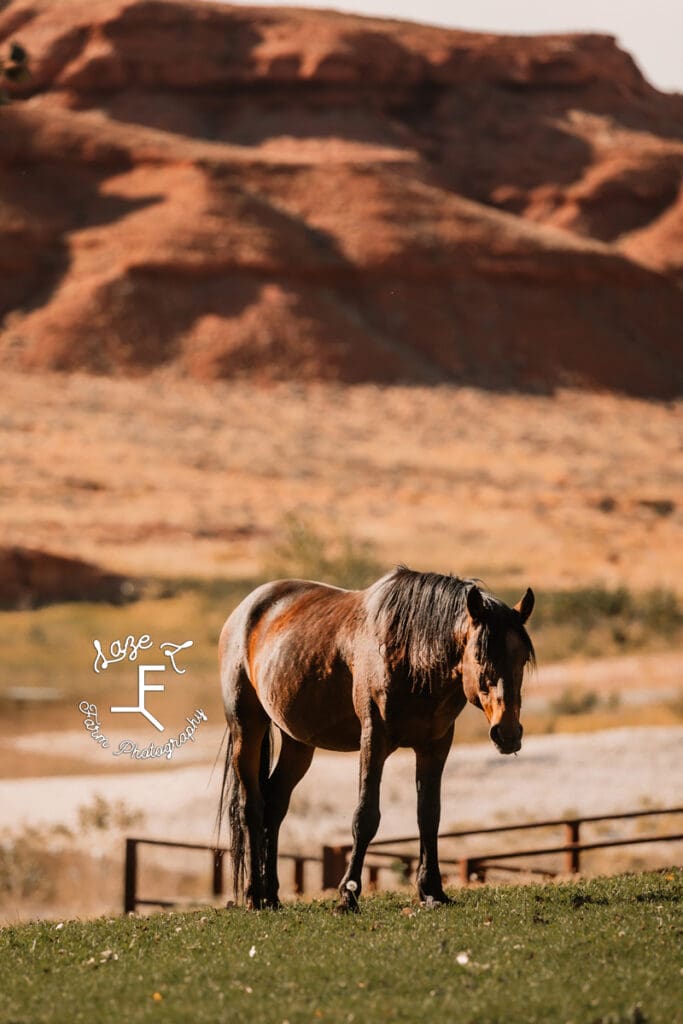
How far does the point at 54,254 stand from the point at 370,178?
Result: 73.0ft

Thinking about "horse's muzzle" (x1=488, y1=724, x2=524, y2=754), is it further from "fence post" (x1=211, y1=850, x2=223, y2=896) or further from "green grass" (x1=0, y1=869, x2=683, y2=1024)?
"fence post" (x1=211, y1=850, x2=223, y2=896)

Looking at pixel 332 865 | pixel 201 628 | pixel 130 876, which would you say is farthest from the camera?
pixel 201 628

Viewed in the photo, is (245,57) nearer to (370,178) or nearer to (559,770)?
(370,178)

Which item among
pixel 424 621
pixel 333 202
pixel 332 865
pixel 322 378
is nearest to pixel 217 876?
pixel 332 865

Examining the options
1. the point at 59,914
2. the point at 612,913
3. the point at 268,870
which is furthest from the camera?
the point at 59,914

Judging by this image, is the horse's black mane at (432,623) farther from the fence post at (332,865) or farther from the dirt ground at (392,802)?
the dirt ground at (392,802)

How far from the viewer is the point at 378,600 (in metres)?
9.08

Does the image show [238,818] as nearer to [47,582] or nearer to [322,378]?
[47,582]

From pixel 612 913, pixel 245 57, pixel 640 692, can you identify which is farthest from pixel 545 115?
pixel 612 913

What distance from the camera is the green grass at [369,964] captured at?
22.3 feet

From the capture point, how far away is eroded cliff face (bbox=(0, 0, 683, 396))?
301 ft

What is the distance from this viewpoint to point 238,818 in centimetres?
1001

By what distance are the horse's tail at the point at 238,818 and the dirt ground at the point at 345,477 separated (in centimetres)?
4116

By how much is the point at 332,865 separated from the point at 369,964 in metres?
5.35
